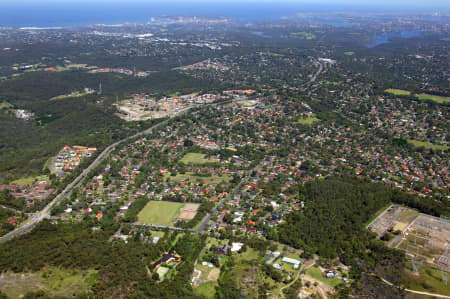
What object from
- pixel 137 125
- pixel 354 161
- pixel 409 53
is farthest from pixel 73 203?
pixel 409 53

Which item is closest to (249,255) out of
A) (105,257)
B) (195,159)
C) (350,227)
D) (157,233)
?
(157,233)

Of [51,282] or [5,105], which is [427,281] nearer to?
[51,282]

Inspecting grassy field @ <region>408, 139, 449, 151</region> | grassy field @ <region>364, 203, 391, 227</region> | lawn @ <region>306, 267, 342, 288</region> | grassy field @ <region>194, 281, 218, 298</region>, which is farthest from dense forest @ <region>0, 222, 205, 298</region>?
grassy field @ <region>408, 139, 449, 151</region>

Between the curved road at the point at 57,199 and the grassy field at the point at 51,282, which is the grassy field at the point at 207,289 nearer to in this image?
the grassy field at the point at 51,282

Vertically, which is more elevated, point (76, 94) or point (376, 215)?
point (76, 94)

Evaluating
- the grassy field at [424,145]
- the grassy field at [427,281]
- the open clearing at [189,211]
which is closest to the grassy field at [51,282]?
the open clearing at [189,211]

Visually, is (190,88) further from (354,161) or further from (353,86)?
(354,161)

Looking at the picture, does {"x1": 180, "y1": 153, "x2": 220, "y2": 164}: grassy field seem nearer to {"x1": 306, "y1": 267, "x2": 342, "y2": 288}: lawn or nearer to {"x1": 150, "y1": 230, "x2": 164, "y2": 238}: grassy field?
{"x1": 150, "y1": 230, "x2": 164, "y2": 238}: grassy field
